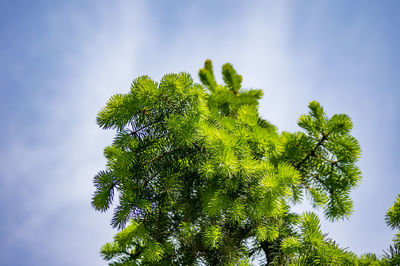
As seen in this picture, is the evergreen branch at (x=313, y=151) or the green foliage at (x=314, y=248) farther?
the evergreen branch at (x=313, y=151)

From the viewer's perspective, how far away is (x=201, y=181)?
1771 millimetres

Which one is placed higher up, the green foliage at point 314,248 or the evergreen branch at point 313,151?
the evergreen branch at point 313,151

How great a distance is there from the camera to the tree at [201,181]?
1.40 metres

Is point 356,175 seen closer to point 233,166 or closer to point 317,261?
point 317,261

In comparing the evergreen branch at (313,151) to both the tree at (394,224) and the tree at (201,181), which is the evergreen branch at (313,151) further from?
the tree at (394,224)

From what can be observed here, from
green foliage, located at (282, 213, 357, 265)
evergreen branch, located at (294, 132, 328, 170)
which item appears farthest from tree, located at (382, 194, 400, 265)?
evergreen branch, located at (294, 132, 328, 170)

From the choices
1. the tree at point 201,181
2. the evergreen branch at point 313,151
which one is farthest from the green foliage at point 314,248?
the evergreen branch at point 313,151

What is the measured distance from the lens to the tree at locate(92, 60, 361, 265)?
1.40m

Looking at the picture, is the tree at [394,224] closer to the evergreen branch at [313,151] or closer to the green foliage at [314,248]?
the green foliage at [314,248]

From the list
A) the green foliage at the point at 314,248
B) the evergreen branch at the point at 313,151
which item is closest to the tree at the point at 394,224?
the green foliage at the point at 314,248

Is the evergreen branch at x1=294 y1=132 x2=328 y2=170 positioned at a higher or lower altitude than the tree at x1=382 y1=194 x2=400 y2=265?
higher

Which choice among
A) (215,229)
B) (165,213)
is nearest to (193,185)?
(165,213)

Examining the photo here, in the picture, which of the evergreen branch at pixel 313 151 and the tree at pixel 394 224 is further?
the evergreen branch at pixel 313 151

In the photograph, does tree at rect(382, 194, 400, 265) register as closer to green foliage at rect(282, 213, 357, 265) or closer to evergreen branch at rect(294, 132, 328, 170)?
green foliage at rect(282, 213, 357, 265)
